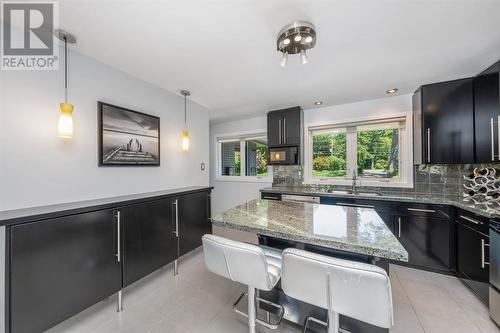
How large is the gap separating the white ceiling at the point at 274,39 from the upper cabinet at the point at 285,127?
3.05 feet

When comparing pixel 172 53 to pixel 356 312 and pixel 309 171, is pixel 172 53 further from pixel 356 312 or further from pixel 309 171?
pixel 309 171

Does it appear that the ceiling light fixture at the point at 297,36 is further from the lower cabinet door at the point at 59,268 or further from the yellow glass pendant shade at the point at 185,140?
the lower cabinet door at the point at 59,268

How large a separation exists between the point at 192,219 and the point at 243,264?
1783 mm

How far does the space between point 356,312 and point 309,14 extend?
185 centimetres

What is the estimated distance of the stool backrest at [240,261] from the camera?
1104mm

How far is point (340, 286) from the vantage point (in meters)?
0.91

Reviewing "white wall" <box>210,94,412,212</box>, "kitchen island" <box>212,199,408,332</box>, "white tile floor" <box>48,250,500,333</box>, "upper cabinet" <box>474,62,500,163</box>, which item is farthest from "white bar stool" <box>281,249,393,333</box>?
"white wall" <box>210,94,412,212</box>

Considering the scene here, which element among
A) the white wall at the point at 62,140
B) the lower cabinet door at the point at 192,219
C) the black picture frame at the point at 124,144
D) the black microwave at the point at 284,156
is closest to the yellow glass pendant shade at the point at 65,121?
the white wall at the point at 62,140

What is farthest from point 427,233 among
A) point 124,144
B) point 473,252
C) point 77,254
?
point 124,144

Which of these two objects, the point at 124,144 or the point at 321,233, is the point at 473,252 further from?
the point at 124,144

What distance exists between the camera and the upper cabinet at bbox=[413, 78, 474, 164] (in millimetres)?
2408

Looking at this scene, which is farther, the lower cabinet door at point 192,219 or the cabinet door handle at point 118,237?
the lower cabinet door at point 192,219

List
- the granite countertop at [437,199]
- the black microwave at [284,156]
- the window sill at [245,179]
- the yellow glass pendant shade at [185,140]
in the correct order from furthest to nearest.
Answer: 1. the window sill at [245,179]
2. the black microwave at [284,156]
3. the yellow glass pendant shade at [185,140]
4. the granite countertop at [437,199]

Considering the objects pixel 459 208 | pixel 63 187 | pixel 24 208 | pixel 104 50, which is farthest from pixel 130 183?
pixel 459 208
